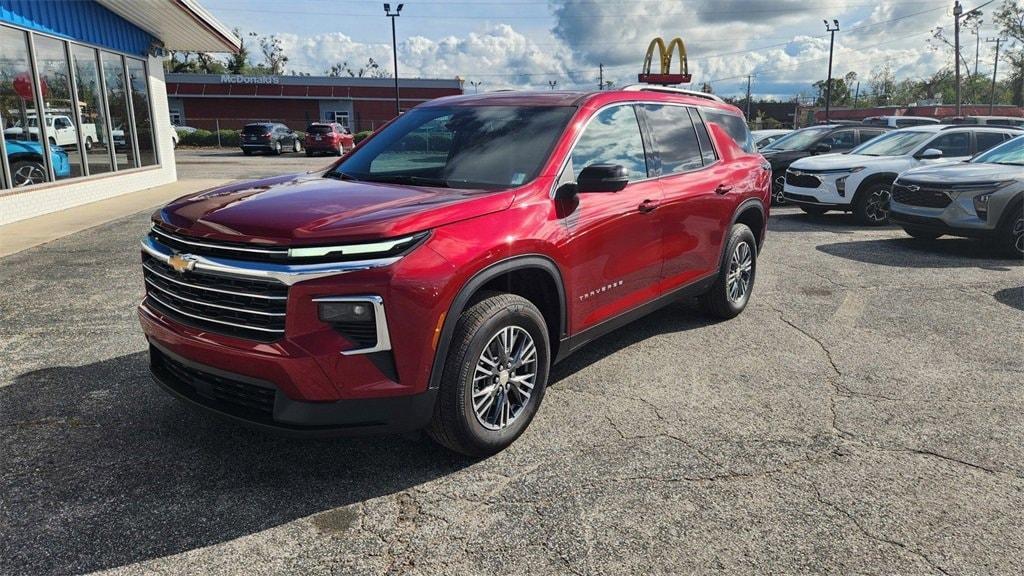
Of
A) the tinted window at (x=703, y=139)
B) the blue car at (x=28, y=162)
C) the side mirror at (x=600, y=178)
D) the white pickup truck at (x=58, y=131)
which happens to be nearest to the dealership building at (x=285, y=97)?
the white pickup truck at (x=58, y=131)

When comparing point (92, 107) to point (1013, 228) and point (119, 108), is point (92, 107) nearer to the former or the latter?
point (119, 108)

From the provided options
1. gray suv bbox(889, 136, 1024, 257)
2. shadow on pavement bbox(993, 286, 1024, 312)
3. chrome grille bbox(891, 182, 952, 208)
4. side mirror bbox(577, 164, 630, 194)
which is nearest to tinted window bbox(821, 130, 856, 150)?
gray suv bbox(889, 136, 1024, 257)

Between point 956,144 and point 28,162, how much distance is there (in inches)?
615

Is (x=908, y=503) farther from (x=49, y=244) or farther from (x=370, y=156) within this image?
(x=49, y=244)

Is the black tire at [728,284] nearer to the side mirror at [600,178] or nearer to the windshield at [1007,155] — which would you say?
the side mirror at [600,178]

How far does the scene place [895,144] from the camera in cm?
1213

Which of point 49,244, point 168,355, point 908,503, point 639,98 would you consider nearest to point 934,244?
point 639,98

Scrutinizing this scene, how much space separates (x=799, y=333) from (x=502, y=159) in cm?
310

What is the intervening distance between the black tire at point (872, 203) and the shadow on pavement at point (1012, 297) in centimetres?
436

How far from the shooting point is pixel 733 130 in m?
5.85

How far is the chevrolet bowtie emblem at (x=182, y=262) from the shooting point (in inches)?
120

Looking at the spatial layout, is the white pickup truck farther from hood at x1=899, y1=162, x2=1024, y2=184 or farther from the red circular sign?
hood at x1=899, y1=162, x2=1024, y2=184

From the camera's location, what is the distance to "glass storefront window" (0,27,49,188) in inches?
437

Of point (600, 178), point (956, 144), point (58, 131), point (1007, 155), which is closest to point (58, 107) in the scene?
point (58, 131)
